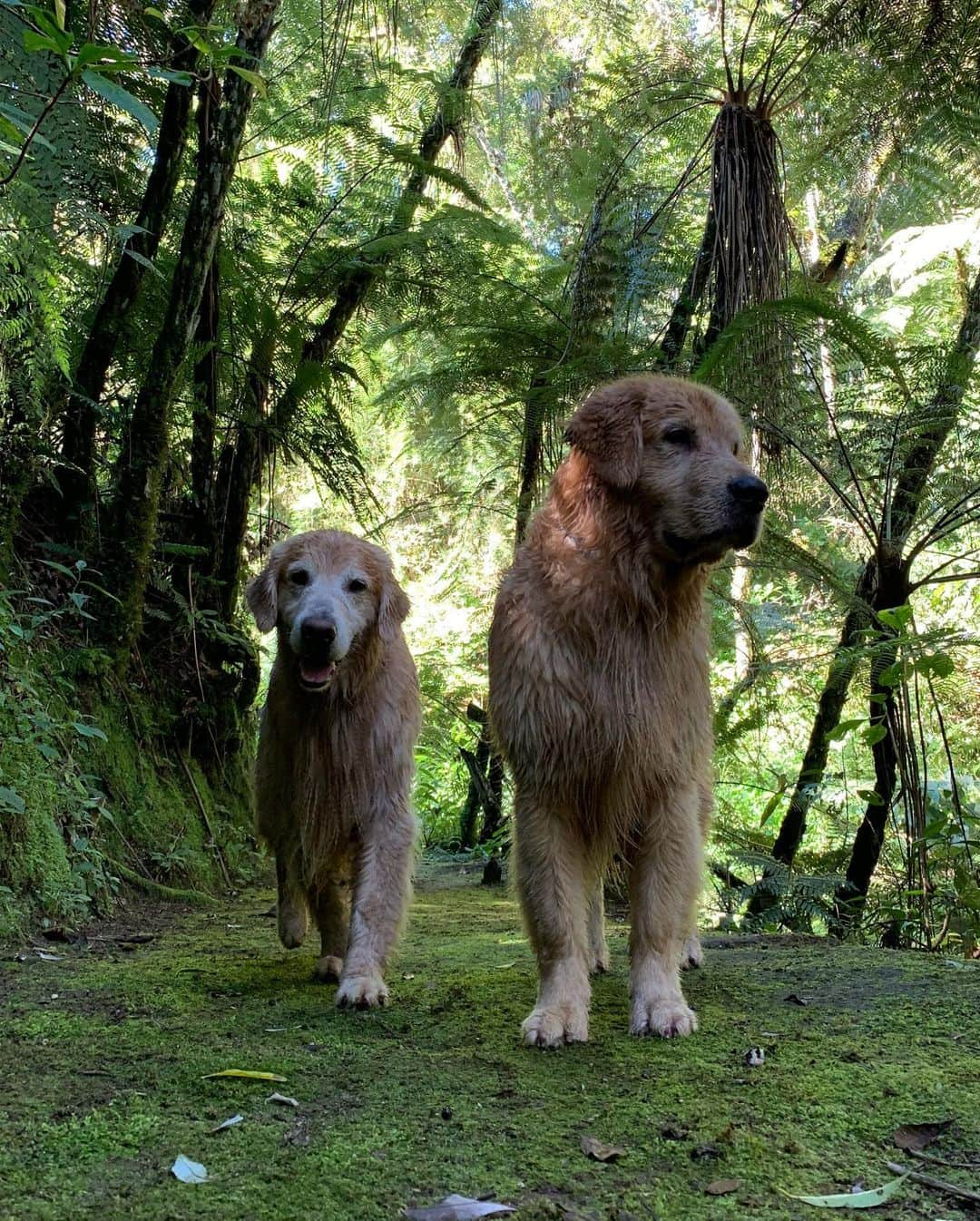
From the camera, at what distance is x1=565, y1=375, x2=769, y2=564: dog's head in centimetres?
311

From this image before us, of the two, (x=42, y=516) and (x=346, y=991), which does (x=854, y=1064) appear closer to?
(x=346, y=991)

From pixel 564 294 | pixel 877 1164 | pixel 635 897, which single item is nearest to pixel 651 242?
pixel 564 294

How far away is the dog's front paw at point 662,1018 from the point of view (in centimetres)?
293

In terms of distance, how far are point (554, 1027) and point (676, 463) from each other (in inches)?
68.1

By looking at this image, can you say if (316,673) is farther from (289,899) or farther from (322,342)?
(322,342)

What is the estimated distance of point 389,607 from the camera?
13.6ft

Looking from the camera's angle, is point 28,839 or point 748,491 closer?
point 748,491

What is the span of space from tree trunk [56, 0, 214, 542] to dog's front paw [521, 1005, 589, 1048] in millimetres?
3956

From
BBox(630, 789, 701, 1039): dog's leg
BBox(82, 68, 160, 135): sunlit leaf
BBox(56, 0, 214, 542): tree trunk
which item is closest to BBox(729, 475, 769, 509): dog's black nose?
BBox(630, 789, 701, 1039): dog's leg

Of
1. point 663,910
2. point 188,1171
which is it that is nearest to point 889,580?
point 663,910

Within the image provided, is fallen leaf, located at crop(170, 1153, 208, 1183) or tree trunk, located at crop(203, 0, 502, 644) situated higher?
tree trunk, located at crop(203, 0, 502, 644)

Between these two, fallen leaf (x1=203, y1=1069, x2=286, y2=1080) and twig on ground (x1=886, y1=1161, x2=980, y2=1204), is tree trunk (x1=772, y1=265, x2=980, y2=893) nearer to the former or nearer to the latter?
twig on ground (x1=886, y1=1161, x2=980, y2=1204)

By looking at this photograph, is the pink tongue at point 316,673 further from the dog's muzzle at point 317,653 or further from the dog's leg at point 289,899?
the dog's leg at point 289,899

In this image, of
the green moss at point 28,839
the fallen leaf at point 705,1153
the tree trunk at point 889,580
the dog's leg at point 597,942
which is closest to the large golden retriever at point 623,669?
the dog's leg at point 597,942
